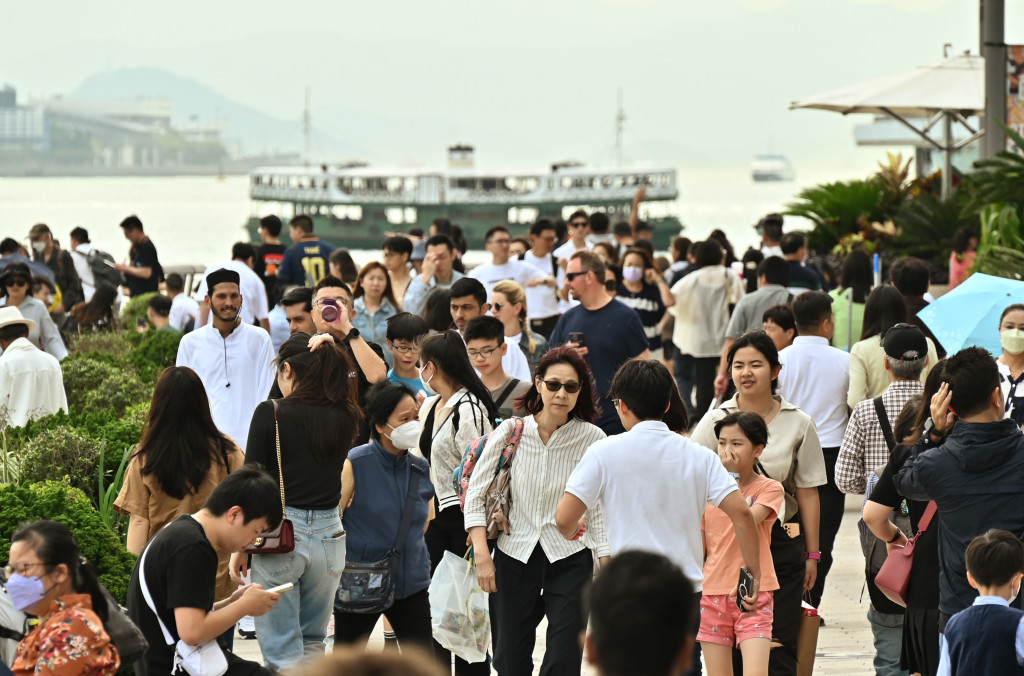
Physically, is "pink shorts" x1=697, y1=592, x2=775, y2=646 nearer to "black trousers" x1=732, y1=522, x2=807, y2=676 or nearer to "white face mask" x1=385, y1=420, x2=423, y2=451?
"black trousers" x1=732, y1=522, x2=807, y2=676

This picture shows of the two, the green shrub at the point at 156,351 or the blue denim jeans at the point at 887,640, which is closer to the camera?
the blue denim jeans at the point at 887,640

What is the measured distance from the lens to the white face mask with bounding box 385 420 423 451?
502 cm

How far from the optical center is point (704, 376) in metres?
10.9

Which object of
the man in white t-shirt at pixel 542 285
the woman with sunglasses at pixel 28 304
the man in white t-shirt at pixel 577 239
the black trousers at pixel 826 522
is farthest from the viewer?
the man in white t-shirt at pixel 577 239

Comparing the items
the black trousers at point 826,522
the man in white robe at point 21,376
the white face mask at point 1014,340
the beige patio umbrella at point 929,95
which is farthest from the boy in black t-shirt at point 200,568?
the beige patio umbrella at point 929,95

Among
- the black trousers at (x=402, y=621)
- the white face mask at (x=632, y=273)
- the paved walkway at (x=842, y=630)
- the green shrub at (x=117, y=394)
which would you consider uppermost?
the white face mask at (x=632, y=273)

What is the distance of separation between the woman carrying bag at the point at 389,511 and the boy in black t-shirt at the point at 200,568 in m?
0.98

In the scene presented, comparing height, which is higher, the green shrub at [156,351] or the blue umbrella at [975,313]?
the blue umbrella at [975,313]

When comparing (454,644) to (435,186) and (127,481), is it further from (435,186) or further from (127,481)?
(435,186)

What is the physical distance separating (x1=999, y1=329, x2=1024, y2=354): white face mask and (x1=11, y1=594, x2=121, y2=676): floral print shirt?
13.5ft

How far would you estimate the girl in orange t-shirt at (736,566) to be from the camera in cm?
483

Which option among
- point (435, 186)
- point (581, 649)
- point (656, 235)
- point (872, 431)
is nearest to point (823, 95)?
point (872, 431)

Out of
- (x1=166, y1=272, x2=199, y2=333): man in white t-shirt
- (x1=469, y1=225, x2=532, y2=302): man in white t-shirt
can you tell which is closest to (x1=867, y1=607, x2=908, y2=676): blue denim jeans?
(x1=469, y1=225, x2=532, y2=302): man in white t-shirt

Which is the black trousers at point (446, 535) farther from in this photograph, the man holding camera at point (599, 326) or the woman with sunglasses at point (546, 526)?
the man holding camera at point (599, 326)
